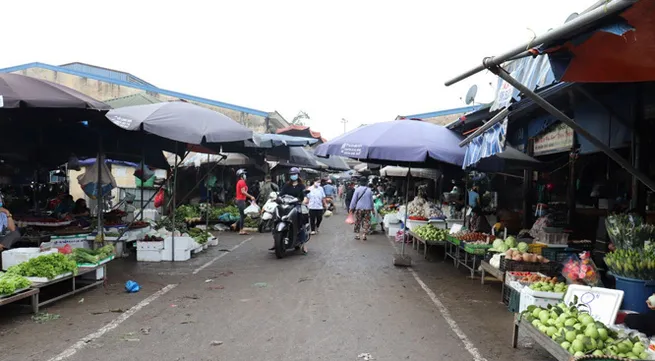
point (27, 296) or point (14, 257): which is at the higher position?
point (14, 257)

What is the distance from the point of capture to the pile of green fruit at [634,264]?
449cm

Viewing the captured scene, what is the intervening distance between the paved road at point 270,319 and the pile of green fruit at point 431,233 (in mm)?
1446

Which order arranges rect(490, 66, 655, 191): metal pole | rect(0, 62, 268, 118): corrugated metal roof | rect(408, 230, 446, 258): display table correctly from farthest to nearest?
rect(0, 62, 268, 118): corrugated metal roof < rect(408, 230, 446, 258): display table < rect(490, 66, 655, 191): metal pole

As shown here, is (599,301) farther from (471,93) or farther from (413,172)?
(413,172)

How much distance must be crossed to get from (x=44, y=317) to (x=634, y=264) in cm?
672

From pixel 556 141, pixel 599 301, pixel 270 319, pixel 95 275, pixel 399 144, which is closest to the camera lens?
pixel 599 301

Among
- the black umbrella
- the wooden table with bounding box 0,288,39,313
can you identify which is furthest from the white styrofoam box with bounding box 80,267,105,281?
the black umbrella

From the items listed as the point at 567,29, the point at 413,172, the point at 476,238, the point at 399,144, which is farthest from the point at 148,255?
the point at 413,172

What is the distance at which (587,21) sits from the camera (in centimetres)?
290

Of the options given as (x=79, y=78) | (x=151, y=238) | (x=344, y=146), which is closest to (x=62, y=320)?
(x=151, y=238)

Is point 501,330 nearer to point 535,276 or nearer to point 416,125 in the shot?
point 535,276

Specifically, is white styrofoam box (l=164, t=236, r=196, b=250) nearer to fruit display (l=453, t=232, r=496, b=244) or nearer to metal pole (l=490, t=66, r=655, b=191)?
fruit display (l=453, t=232, r=496, b=244)

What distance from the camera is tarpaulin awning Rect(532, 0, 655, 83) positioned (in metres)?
3.03

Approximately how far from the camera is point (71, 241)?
346 inches
